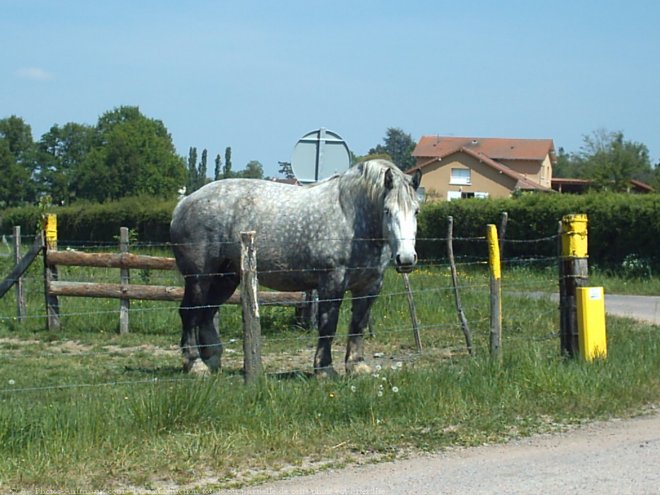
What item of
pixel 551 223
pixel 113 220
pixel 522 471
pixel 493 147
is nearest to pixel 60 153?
pixel 493 147

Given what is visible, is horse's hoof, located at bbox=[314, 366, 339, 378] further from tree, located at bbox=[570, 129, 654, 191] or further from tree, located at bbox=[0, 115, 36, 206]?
tree, located at bbox=[0, 115, 36, 206]

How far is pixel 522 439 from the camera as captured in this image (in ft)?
26.2

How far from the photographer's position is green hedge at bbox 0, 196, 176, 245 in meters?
48.3

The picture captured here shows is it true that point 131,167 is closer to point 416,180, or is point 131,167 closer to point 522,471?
point 416,180

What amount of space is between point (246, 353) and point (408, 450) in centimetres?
181

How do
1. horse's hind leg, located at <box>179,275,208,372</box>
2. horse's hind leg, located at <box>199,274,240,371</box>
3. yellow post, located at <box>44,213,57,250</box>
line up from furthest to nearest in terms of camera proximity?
yellow post, located at <box>44,213,57,250</box> → horse's hind leg, located at <box>199,274,240,371</box> → horse's hind leg, located at <box>179,275,208,372</box>

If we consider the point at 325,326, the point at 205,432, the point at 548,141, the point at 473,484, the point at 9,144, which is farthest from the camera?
the point at 9,144

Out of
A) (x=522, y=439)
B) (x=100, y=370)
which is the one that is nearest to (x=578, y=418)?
(x=522, y=439)

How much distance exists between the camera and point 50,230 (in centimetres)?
1641

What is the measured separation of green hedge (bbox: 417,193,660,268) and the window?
133ft

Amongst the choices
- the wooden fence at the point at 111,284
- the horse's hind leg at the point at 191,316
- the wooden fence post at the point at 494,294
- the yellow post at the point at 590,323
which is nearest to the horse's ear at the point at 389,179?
the wooden fence post at the point at 494,294

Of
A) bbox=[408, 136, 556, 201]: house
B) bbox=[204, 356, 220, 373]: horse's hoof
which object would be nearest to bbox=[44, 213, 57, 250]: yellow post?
bbox=[204, 356, 220, 373]: horse's hoof

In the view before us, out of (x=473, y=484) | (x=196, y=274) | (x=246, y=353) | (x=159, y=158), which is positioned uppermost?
(x=159, y=158)

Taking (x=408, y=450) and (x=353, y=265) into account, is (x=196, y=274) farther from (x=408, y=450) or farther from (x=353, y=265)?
(x=408, y=450)
